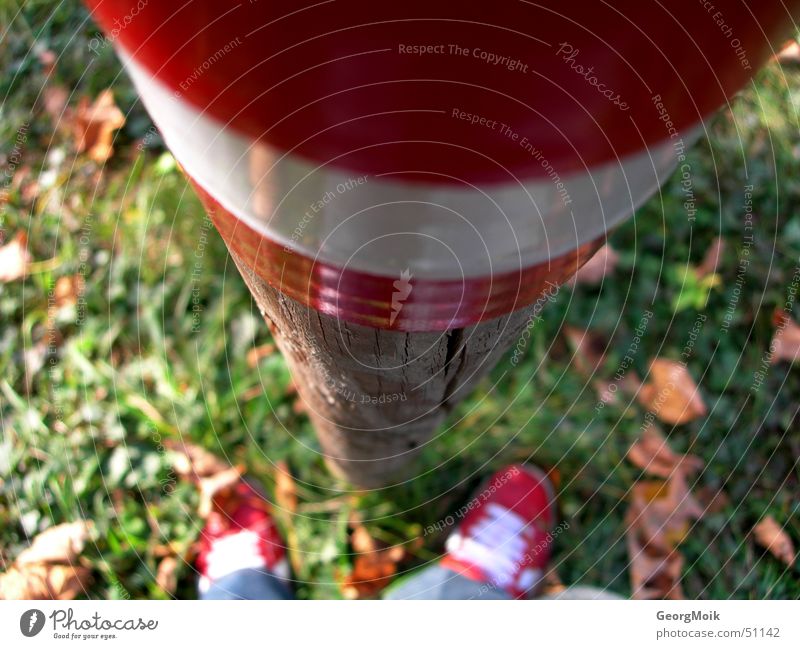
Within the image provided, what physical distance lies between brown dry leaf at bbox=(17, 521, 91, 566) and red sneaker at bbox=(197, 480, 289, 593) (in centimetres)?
15

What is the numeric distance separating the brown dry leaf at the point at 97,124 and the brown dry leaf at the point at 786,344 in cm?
109

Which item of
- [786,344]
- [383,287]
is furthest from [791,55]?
[383,287]

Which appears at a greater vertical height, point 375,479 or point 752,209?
point 752,209

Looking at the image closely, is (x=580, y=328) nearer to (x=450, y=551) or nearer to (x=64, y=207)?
(x=450, y=551)

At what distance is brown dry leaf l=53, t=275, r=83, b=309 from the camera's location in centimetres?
100

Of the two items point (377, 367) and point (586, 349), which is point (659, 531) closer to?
point (586, 349)

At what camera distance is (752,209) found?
1080 mm

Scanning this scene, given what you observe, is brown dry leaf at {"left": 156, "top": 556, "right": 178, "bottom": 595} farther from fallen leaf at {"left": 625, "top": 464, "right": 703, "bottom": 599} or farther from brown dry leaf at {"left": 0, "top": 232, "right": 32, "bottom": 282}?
fallen leaf at {"left": 625, "top": 464, "right": 703, "bottom": 599}

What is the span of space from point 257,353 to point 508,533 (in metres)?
0.44

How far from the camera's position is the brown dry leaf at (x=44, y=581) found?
80 centimetres

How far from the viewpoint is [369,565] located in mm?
871

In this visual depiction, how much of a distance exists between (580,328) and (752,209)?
1.25ft

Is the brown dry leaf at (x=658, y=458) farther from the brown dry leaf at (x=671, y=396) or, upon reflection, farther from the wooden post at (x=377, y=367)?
the wooden post at (x=377, y=367)

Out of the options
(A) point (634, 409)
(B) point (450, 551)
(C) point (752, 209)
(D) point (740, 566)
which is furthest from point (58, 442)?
(C) point (752, 209)
